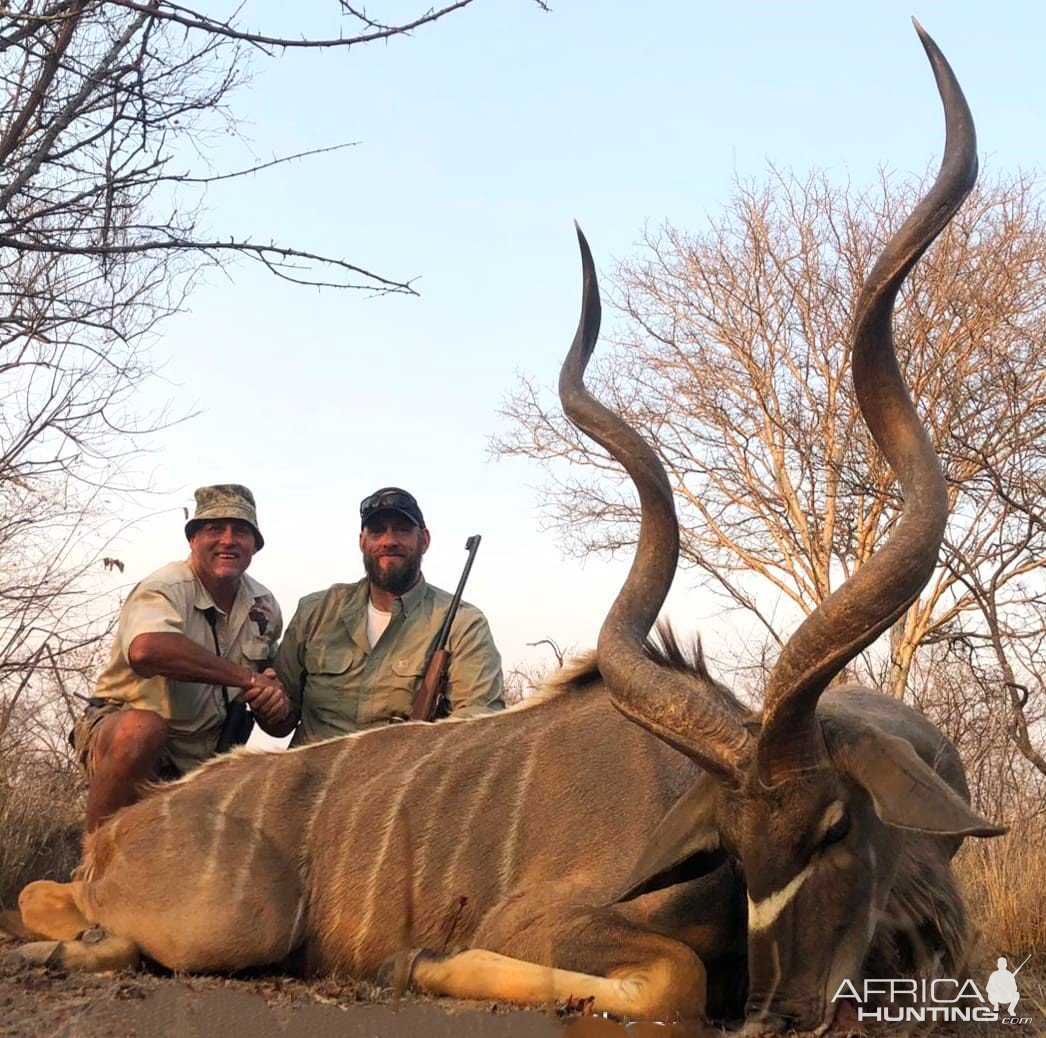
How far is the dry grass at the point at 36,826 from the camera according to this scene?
13.8 feet

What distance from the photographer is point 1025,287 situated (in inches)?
450

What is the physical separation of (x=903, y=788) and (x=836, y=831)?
15cm

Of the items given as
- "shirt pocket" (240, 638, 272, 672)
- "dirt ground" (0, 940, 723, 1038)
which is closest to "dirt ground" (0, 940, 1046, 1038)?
"dirt ground" (0, 940, 723, 1038)

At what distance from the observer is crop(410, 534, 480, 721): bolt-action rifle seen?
429cm

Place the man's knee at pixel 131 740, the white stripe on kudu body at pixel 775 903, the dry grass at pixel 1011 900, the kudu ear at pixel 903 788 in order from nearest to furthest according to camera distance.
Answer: the kudu ear at pixel 903 788 < the white stripe on kudu body at pixel 775 903 < the dry grass at pixel 1011 900 < the man's knee at pixel 131 740

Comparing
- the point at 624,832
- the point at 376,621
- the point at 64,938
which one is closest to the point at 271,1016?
the point at 624,832

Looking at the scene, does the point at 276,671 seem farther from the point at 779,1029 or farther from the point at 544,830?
the point at 779,1029

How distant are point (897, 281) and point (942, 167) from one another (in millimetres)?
241

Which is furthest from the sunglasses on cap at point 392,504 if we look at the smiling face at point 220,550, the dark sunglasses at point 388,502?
the smiling face at point 220,550

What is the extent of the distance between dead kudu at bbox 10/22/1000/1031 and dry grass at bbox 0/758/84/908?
2.84ft

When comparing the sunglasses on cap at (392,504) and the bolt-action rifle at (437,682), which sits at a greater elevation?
the sunglasses on cap at (392,504)

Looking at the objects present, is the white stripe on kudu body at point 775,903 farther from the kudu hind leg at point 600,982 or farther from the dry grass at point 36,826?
the dry grass at point 36,826

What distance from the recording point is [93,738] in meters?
3.87

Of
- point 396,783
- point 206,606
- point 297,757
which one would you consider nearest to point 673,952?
point 396,783
